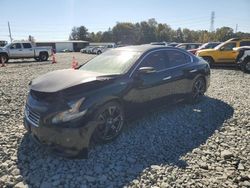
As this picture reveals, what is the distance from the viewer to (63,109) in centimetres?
359

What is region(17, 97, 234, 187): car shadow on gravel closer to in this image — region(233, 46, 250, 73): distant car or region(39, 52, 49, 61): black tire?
region(233, 46, 250, 73): distant car

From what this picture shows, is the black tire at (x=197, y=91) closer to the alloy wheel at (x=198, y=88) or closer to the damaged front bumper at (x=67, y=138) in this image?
the alloy wheel at (x=198, y=88)

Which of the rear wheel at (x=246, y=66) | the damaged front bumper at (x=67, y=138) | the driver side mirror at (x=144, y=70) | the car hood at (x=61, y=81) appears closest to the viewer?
the damaged front bumper at (x=67, y=138)

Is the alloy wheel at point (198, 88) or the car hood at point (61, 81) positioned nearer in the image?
the car hood at point (61, 81)

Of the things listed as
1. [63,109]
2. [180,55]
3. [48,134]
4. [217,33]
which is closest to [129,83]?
[63,109]

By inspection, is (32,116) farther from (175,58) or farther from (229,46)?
(229,46)

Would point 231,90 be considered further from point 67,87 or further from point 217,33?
point 217,33

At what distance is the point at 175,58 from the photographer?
593 centimetres

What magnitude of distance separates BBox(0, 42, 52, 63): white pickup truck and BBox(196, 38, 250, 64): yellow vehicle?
1475 centimetres

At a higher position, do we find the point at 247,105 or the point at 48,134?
the point at 48,134

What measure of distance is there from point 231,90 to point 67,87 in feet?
22.0

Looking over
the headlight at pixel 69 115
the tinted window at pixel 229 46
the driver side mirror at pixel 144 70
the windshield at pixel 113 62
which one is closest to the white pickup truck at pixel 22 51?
the tinted window at pixel 229 46

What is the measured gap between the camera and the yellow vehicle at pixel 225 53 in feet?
49.0

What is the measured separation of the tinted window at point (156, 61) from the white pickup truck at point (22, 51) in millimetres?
18639
